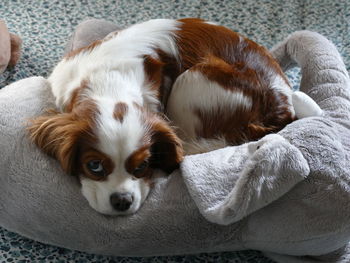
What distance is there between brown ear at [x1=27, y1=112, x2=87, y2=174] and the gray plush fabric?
0.11ft

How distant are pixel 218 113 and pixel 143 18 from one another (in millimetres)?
1357

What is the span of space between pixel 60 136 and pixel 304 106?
2.87 ft

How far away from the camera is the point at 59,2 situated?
321 centimetres

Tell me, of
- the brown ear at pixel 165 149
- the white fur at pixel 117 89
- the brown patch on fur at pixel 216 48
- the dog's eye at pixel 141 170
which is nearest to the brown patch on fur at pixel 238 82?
the brown patch on fur at pixel 216 48

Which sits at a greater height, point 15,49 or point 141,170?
point 141,170

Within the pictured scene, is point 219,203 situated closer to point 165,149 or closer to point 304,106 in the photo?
point 165,149

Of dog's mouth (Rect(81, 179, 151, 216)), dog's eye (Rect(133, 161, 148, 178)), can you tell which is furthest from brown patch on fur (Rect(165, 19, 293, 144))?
dog's mouth (Rect(81, 179, 151, 216))

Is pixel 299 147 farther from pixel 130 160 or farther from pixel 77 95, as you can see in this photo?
pixel 77 95

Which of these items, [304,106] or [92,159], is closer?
[92,159]

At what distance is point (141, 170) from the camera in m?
1.77

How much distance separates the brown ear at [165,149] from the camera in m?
1.80

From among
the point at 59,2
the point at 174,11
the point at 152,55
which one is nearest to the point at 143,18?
the point at 174,11

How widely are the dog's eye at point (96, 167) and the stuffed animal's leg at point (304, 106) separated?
0.75 metres

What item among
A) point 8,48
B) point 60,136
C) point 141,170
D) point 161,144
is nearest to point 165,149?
point 161,144
